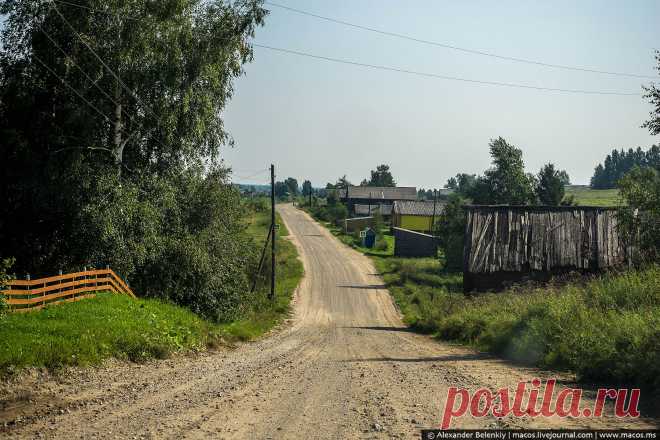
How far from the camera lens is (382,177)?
18775 cm

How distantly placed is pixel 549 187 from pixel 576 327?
6090cm

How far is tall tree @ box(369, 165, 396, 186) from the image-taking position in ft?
611

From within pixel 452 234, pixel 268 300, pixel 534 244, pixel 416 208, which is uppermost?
pixel 416 208

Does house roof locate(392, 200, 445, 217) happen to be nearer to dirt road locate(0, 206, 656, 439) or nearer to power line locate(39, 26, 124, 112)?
power line locate(39, 26, 124, 112)

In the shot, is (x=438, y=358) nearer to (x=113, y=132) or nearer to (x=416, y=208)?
(x=113, y=132)

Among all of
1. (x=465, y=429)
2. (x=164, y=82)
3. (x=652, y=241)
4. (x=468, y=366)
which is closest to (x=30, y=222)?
(x=164, y=82)

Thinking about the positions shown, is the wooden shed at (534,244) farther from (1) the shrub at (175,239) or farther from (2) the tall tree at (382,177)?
(2) the tall tree at (382,177)

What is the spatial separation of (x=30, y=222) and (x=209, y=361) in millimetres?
11654

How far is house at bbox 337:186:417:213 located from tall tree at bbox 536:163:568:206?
5316 centimetres

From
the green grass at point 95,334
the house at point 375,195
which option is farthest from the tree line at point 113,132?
the house at point 375,195

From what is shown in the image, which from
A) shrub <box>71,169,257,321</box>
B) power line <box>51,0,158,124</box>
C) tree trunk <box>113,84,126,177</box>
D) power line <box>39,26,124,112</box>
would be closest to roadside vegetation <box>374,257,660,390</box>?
shrub <box>71,169,257,321</box>

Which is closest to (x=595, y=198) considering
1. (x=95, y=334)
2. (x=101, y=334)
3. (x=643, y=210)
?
(x=643, y=210)

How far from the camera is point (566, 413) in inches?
311

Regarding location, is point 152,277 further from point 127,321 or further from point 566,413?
point 566,413
